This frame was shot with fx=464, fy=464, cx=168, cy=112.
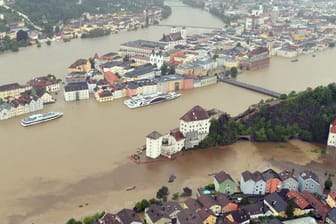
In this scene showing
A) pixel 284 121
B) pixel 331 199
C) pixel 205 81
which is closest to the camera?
pixel 331 199

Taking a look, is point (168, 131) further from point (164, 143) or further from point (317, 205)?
point (317, 205)

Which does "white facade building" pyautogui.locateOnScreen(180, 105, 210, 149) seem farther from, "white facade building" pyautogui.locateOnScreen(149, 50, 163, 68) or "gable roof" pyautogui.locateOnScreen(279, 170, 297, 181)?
"white facade building" pyautogui.locateOnScreen(149, 50, 163, 68)

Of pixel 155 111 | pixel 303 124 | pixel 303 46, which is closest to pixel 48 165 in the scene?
pixel 155 111

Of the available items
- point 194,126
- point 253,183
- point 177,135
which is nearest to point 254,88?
point 194,126

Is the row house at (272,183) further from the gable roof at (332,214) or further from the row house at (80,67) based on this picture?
the row house at (80,67)

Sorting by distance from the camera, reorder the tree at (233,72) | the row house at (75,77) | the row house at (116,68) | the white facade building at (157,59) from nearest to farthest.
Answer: the row house at (75,77)
the row house at (116,68)
the tree at (233,72)
the white facade building at (157,59)

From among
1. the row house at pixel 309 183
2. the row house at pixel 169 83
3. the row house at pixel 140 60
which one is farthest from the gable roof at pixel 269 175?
the row house at pixel 140 60
